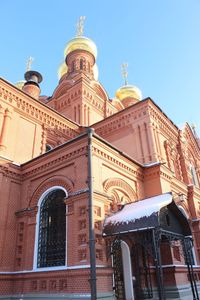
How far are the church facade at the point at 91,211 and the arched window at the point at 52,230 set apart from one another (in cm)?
3

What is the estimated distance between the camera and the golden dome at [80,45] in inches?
735

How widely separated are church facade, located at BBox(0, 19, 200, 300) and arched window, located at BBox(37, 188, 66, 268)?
0.03 meters

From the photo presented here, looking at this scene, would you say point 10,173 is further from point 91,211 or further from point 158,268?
point 158,268

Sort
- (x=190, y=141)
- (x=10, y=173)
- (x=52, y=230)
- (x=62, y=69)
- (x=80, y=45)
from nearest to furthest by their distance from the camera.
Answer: (x=52, y=230) → (x=10, y=173) → (x=190, y=141) → (x=80, y=45) → (x=62, y=69)

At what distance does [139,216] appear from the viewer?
22.2 ft

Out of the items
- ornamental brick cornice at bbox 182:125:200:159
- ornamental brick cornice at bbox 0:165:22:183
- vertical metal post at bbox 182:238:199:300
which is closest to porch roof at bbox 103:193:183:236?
vertical metal post at bbox 182:238:199:300

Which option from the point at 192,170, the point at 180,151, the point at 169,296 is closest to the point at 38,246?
the point at 169,296

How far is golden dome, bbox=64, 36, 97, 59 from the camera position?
735 inches

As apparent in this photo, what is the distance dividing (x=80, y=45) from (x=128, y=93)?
521 centimetres

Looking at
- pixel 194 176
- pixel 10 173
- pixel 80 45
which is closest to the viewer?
pixel 10 173

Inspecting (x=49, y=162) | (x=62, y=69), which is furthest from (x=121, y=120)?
(x=62, y=69)

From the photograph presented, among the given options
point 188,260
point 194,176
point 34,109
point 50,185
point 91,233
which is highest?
point 34,109

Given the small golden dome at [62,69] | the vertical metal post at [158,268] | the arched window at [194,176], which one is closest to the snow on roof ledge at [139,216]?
the vertical metal post at [158,268]

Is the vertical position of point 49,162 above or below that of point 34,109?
below
